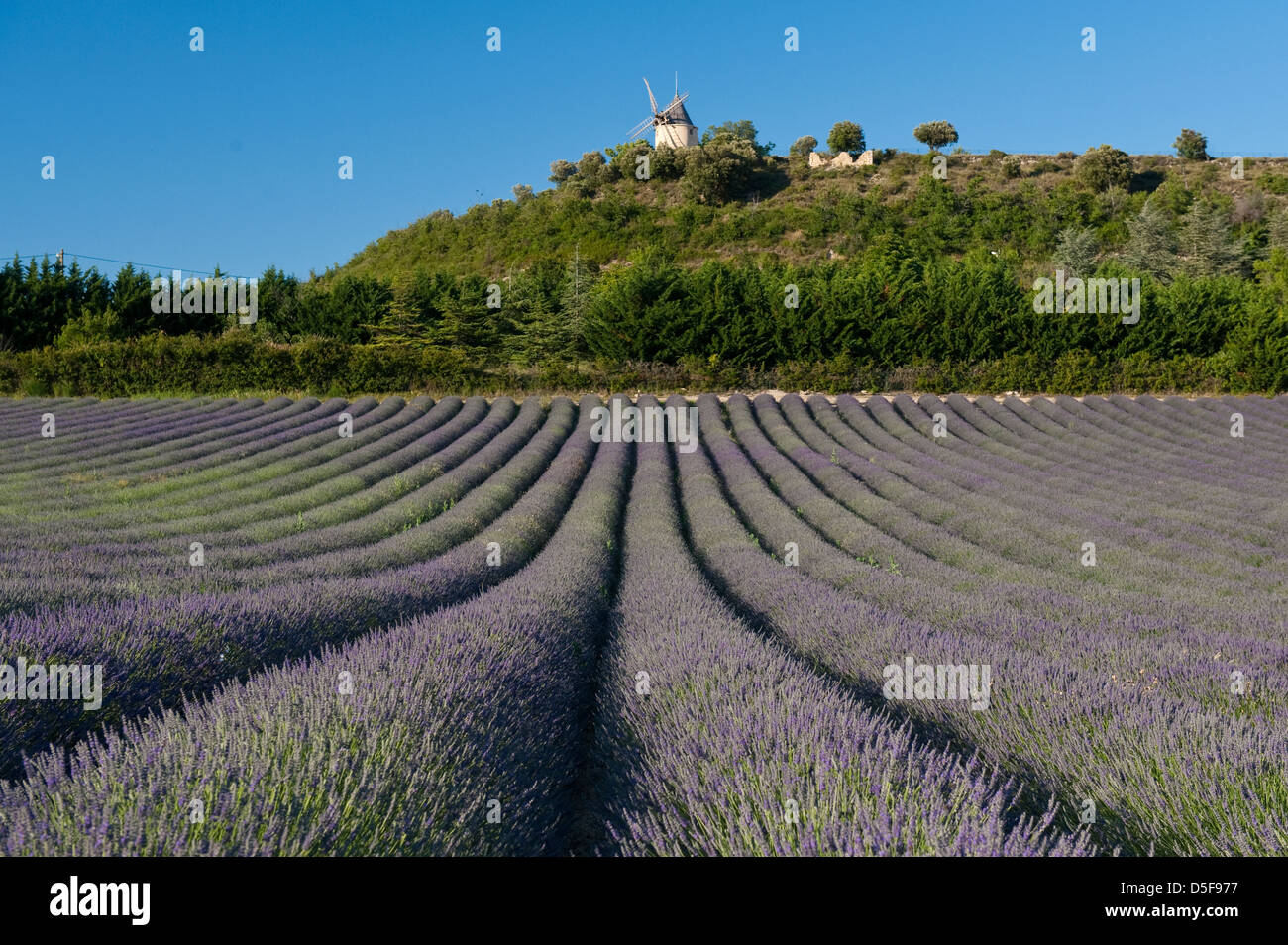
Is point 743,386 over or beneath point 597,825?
over

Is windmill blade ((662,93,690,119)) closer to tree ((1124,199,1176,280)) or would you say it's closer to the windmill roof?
the windmill roof

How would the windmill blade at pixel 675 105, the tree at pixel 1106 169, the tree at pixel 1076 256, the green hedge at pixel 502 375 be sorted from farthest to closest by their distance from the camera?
the windmill blade at pixel 675 105, the tree at pixel 1106 169, the tree at pixel 1076 256, the green hedge at pixel 502 375

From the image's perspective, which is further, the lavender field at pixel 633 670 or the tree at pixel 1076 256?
the tree at pixel 1076 256

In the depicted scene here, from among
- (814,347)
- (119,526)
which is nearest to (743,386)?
(814,347)

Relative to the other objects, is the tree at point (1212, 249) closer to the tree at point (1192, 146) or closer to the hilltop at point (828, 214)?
the hilltop at point (828, 214)

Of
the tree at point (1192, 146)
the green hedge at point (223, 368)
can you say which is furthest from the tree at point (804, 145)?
the green hedge at point (223, 368)

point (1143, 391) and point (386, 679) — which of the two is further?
point (1143, 391)
